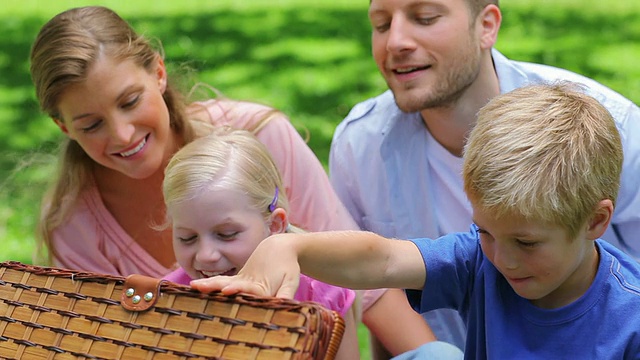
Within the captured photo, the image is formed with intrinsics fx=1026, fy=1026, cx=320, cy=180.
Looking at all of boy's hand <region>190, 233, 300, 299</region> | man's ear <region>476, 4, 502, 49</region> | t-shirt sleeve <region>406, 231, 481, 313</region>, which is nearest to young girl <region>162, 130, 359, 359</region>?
t-shirt sleeve <region>406, 231, 481, 313</region>

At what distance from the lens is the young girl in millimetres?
2418

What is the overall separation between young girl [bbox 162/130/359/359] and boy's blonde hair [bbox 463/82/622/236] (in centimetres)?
67

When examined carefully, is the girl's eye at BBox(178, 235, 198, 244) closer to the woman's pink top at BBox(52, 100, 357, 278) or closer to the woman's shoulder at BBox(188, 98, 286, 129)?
the woman's pink top at BBox(52, 100, 357, 278)

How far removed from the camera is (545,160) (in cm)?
189

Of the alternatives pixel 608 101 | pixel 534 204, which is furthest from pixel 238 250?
pixel 608 101

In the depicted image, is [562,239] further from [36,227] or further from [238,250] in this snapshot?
[36,227]

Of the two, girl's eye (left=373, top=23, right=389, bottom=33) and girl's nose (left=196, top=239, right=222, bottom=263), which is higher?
girl's eye (left=373, top=23, right=389, bottom=33)

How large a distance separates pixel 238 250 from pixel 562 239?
82 centimetres

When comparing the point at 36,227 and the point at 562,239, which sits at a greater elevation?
the point at 562,239

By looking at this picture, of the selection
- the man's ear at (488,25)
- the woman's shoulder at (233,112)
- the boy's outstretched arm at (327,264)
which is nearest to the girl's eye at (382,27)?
the man's ear at (488,25)

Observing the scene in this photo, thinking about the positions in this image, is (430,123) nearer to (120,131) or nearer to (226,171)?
(226,171)

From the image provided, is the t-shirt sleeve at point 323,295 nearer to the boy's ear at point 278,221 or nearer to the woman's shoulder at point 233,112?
the boy's ear at point 278,221

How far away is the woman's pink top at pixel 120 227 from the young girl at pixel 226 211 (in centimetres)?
37

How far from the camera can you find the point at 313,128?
19.3 ft
